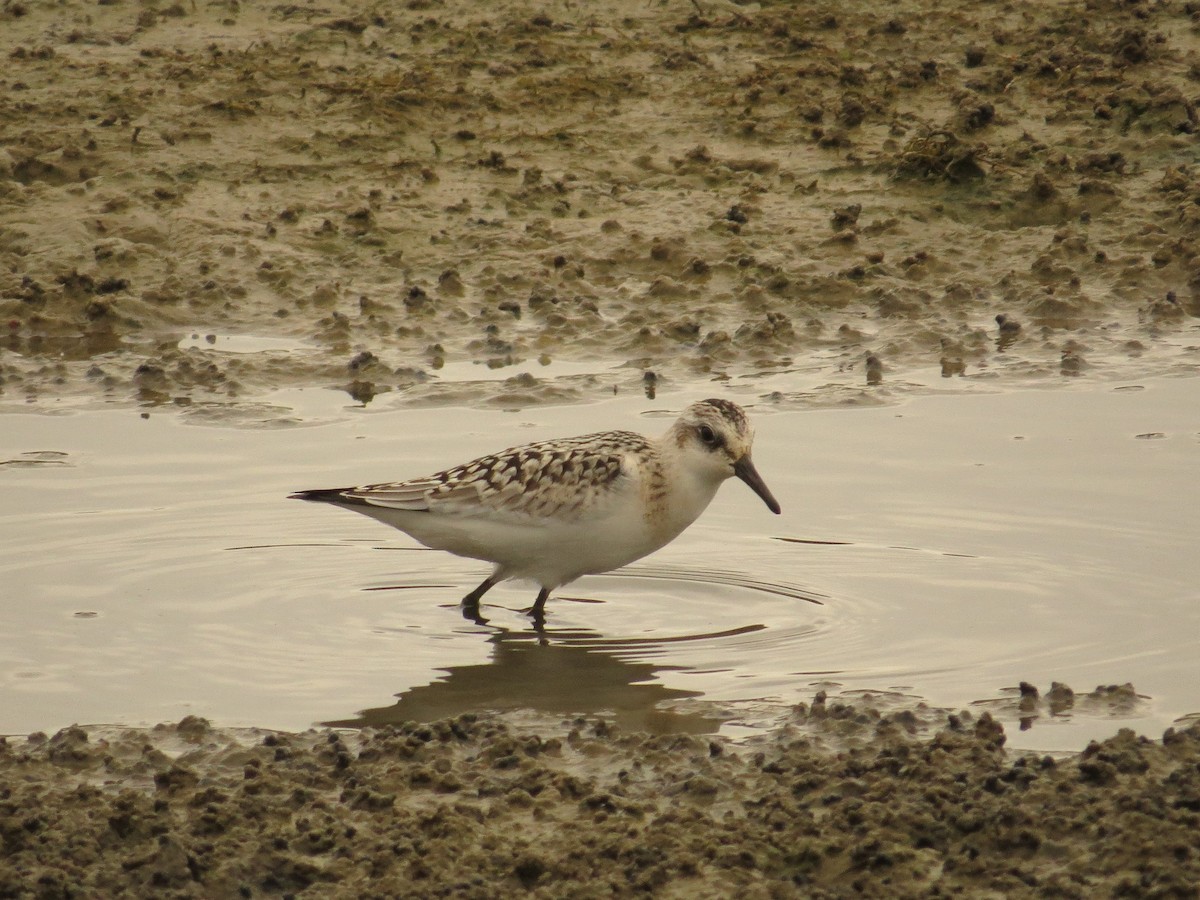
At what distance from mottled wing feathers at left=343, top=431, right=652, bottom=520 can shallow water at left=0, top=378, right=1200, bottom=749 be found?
52cm

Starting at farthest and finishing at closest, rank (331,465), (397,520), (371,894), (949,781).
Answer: (331,465), (397,520), (949,781), (371,894)

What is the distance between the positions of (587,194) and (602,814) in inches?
316

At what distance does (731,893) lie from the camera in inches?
214

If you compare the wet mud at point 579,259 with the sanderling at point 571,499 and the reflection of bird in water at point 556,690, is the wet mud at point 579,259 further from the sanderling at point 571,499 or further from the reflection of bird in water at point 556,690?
the sanderling at point 571,499

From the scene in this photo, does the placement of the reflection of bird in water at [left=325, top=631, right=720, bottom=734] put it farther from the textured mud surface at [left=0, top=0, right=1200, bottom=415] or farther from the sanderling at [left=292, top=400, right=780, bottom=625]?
the textured mud surface at [left=0, top=0, right=1200, bottom=415]

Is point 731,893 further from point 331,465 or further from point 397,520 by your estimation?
point 331,465

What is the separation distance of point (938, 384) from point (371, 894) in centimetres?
654

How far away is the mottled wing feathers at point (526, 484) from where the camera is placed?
833cm

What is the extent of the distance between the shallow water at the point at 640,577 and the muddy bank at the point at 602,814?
0.51m

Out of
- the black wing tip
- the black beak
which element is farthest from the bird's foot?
the black beak

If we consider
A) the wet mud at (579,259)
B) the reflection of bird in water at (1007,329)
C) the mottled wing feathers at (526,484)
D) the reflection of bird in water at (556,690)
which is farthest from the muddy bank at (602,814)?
the reflection of bird in water at (1007,329)

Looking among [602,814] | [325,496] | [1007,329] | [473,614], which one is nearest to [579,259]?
[1007,329]

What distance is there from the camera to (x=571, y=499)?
830cm

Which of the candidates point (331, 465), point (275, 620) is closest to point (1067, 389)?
point (331, 465)
